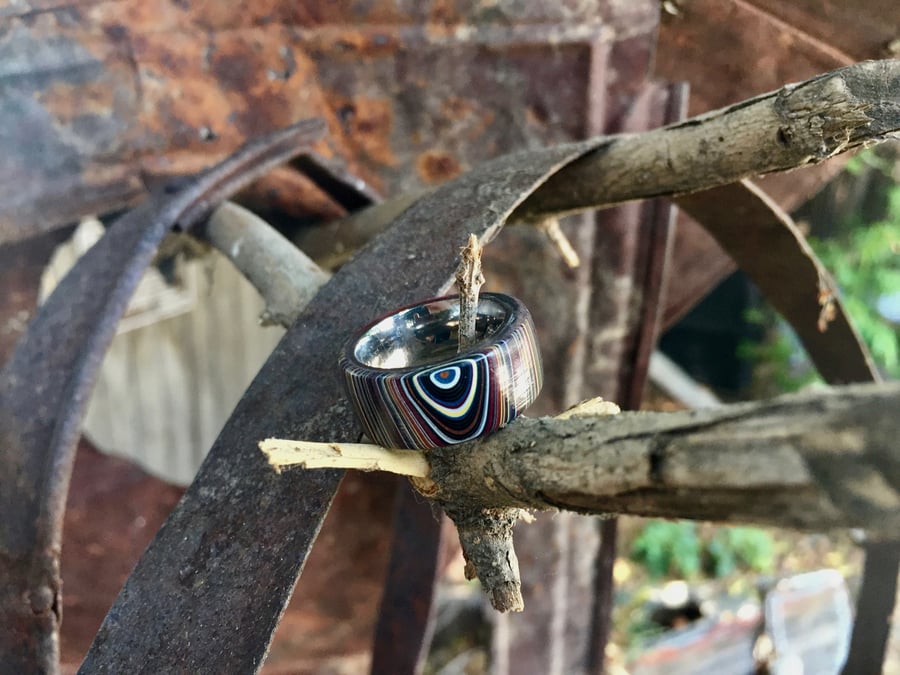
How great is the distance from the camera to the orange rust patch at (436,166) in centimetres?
121

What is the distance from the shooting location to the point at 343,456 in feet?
1.74

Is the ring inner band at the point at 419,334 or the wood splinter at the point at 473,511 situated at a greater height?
the ring inner band at the point at 419,334

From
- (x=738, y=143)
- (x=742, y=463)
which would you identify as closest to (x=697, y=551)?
(x=738, y=143)

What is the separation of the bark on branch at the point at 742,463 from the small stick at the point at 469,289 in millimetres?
108

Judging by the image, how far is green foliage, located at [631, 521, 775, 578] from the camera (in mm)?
2672

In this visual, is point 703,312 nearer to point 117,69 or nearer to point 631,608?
point 631,608

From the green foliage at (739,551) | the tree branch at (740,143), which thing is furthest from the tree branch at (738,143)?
the green foliage at (739,551)

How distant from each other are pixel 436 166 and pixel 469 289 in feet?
2.36

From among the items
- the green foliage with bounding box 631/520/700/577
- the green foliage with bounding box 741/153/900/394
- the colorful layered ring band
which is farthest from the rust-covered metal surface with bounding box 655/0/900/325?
the green foliage with bounding box 631/520/700/577

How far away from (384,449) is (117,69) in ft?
2.63

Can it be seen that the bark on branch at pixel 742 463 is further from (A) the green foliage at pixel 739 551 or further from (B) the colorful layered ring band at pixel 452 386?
(A) the green foliage at pixel 739 551

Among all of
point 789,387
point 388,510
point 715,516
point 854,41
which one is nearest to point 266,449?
point 715,516

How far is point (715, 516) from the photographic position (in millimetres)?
393

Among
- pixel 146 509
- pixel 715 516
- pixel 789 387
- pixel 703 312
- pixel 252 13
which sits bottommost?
pixel 715 516
